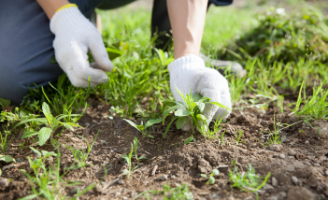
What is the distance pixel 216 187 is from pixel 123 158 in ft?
1.46

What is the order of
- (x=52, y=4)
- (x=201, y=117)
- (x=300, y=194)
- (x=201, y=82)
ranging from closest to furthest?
(x=300, y=194) → (x=201, y=117) → (x=201, y=82) → (x=52, y=4)

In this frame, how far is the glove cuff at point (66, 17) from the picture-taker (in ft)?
4.66

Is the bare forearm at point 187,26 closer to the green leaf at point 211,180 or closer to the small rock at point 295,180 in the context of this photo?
the green leaf at point 211,180

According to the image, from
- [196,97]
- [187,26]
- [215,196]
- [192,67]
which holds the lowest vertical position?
[215,196]

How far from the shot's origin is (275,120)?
1392 millimetres

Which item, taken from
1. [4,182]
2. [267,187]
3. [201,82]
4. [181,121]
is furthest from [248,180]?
[4,182]

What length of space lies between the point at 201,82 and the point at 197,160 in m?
0.39

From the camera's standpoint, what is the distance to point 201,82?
1.25m

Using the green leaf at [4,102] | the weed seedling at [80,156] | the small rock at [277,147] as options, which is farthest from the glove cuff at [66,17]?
the small rock at [277,147]

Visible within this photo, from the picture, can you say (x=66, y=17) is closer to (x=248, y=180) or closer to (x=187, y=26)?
(x=187, y=26)

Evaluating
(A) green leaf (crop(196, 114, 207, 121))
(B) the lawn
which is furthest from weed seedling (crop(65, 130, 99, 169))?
(A) green leaf (crop(196, 114, 207, 121))

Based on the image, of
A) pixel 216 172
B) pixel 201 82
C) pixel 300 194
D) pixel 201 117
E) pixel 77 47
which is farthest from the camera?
pixel 77 47

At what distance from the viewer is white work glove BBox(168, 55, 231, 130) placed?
1203 mm

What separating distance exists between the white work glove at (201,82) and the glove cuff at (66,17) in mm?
634
